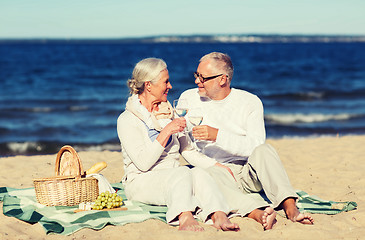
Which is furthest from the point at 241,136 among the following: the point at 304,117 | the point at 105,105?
the point at 105,105

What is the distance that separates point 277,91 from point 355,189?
16880 mm

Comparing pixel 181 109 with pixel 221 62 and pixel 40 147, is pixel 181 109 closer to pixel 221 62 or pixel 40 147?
pixel 221 62

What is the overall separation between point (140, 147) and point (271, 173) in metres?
1.42

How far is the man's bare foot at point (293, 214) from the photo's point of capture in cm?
484

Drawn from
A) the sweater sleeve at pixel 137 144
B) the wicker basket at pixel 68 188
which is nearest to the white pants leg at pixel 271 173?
the sweater sleeve at pixel 137 144

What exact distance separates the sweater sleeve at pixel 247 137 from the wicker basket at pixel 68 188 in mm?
1599

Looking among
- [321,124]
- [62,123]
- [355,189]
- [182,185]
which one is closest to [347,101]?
[321,124]

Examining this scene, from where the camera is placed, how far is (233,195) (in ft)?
17.0

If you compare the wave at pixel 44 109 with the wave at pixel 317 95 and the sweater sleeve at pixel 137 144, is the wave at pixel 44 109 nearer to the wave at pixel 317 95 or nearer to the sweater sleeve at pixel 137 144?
the wave at pixel 317 95

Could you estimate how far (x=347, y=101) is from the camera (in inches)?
776

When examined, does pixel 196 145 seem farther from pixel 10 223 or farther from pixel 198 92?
pixel 10 223

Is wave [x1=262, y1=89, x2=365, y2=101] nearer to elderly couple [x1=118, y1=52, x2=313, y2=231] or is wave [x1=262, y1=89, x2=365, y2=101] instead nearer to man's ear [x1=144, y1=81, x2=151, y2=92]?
elderly couple [x1=118, y1=52, x2=313, y2=231]

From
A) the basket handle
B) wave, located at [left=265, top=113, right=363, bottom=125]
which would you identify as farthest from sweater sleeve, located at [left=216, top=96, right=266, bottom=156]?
wave, located at [left=265, top=113, right=363, bottom=125]

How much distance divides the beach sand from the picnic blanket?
0.08 m
